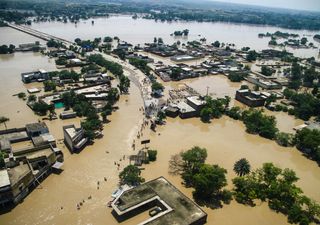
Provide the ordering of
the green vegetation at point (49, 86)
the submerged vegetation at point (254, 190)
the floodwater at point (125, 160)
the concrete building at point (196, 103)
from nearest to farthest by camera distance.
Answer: the floodwater at point (125, 160), the submerged vegetation at point (254, 190), the concrete building at point (196, 103), the green vegetation at point (49, 86)

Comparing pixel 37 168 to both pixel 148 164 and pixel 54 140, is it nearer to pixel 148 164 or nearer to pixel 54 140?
pixel 54 140

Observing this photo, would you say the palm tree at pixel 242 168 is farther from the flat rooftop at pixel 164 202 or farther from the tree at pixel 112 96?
the tree at pixel 112 96

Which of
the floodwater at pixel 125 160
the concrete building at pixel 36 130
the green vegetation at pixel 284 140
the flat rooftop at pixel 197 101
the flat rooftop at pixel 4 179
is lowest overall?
the floodwater at pixel 125 160

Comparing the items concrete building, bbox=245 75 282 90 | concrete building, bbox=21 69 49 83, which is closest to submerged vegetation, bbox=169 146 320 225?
concrete building, bbox=245 75 282 90

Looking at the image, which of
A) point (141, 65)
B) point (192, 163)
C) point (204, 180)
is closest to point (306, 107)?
point (192, 163)

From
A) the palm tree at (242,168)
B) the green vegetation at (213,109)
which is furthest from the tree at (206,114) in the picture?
the palm tree at (242,168)

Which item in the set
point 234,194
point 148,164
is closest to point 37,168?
point 148,164
